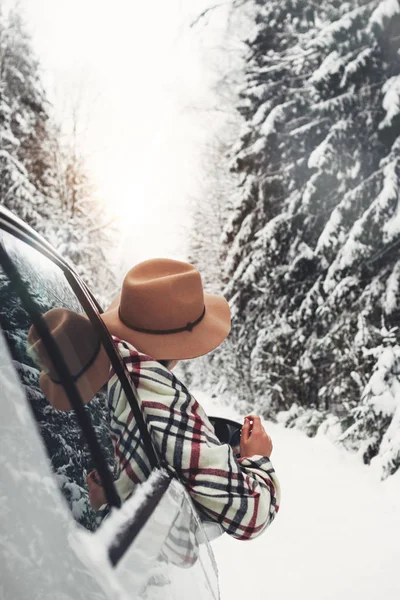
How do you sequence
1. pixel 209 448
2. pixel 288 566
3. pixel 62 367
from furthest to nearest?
pixel 288 566, pixel 209 448, pixel 62 367

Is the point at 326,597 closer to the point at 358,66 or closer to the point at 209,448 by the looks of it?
the point at 209,448

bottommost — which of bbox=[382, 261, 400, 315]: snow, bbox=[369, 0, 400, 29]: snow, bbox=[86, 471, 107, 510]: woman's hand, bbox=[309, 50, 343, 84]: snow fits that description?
bbox=[382, 261, 400, 315]: snow

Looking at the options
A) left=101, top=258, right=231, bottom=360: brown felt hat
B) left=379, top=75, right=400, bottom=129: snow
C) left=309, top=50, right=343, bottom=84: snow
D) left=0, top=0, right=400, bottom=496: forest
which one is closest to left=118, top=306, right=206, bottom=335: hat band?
left=101, top=258, right=231, bottom=360: brown felt hat

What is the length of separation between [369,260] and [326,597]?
4.82 meters

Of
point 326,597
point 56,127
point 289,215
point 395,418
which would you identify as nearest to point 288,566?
point 326,597

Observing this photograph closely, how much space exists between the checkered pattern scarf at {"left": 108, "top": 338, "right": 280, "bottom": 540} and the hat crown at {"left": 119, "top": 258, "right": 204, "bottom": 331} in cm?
20

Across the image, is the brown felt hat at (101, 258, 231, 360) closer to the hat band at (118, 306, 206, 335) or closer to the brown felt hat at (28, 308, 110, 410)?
the hat band at (118, 306, 206, 335)

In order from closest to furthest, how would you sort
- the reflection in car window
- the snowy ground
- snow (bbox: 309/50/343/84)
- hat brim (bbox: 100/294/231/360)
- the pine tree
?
the reflection in car window < hat brim (bbox: 100/294/231/360) < the snowy ground < the pine tree < snow (bbox: 309/50/343/84)

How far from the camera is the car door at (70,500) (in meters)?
0.74

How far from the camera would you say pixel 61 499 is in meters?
0.81

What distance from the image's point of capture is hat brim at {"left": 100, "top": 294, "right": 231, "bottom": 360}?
163cm

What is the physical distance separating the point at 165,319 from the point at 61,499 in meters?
0.89

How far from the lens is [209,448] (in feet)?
4.64

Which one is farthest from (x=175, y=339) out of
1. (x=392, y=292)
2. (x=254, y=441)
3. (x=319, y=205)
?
(x=319, y=205)
